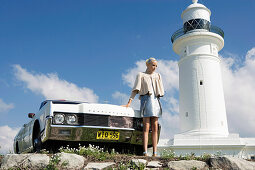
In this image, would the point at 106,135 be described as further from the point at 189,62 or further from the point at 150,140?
the point at 189,62

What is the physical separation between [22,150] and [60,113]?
2.27m

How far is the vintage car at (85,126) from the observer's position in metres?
5.28

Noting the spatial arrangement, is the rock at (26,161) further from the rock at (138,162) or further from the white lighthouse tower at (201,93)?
the white lighthouse tower at (201,93)

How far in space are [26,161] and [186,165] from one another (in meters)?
2.50

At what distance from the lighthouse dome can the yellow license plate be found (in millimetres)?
18282

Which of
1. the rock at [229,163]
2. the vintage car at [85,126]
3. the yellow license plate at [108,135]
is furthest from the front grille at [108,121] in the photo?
the rock at [229,163]

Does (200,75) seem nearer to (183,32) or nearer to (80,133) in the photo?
(183,32)

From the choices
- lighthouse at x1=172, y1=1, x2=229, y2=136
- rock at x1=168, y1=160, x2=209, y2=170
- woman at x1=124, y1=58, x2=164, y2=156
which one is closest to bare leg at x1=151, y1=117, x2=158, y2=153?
woman at x1=124, y1=58, x2=164, y2=156

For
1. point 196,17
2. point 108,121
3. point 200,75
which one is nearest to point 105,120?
point 108,121

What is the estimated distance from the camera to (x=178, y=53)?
23594mm

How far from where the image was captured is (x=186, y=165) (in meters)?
4.61

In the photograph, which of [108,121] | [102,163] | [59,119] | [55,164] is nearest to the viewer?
[55,164]

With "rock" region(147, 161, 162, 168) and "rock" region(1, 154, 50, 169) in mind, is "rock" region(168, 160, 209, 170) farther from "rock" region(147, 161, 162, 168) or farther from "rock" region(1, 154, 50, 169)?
"rock" region(1, 154, 50, 169)

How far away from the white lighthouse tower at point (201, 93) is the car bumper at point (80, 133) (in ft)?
46.4
